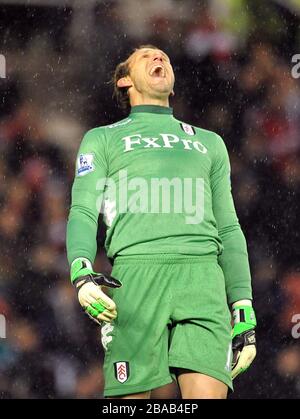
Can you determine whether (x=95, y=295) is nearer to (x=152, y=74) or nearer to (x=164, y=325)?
(x=164, y=325)

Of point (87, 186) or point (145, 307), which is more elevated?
point (87, 186)

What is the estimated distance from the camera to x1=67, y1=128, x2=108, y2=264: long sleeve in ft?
8.80

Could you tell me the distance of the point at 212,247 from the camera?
2.72 metres

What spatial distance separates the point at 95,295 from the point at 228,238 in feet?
1.74

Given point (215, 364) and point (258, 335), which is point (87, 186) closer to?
point (215, 364)

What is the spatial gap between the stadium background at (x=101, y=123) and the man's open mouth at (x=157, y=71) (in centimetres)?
145

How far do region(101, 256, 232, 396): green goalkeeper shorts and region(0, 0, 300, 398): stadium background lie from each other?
5.38 ft

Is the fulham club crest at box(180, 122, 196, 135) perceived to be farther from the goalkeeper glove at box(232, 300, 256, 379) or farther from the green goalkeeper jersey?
the goalkeeper glove at box(232, 300, 256, 379)

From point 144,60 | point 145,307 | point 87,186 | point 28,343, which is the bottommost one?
point 28,343

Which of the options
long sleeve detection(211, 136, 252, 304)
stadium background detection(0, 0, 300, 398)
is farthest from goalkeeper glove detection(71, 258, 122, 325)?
stadium background detection(0, 0, 300, 398)

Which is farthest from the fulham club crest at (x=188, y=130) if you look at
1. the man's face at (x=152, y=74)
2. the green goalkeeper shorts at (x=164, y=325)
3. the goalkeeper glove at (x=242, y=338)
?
the goalkeeper glove at (x=242, y=338)

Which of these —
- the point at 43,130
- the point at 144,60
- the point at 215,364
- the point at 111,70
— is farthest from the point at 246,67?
the point at 215,364

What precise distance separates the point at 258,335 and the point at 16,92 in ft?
5.21

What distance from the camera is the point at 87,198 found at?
9.06 feet
